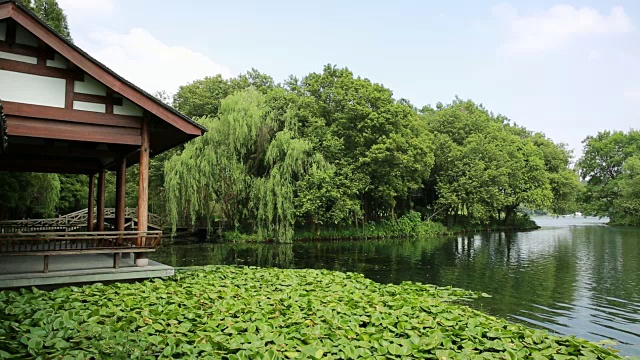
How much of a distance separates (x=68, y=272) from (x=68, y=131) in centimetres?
218

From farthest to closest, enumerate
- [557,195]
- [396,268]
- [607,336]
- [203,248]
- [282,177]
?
[557,195] → [282,177] → [203,248] → [396,268] → [607,336]

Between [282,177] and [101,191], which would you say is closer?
[101,191]

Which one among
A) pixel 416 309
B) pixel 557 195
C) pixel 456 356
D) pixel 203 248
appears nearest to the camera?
pixel 456 356

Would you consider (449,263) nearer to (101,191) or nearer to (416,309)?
(416,309)

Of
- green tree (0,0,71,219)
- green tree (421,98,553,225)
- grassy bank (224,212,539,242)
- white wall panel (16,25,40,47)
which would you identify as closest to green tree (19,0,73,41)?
green tree (0,0,71,219)

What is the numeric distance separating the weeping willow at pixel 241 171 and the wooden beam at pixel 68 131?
39.9 ft

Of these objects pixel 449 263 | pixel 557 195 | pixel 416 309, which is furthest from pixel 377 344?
pixel 557 195

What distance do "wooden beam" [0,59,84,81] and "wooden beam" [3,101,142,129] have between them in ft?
1.69

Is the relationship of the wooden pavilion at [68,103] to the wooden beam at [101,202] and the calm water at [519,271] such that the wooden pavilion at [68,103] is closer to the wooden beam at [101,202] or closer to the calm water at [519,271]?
the wooden beam at [101,202]

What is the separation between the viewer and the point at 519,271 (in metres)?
12.5

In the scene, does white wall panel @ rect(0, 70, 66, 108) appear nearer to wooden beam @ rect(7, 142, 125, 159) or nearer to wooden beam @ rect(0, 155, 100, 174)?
wooden beam @ rect(7, 142, 125, 159)

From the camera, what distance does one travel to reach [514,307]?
26.6 feet

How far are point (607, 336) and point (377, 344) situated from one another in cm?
453

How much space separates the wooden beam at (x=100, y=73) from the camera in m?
6.13
